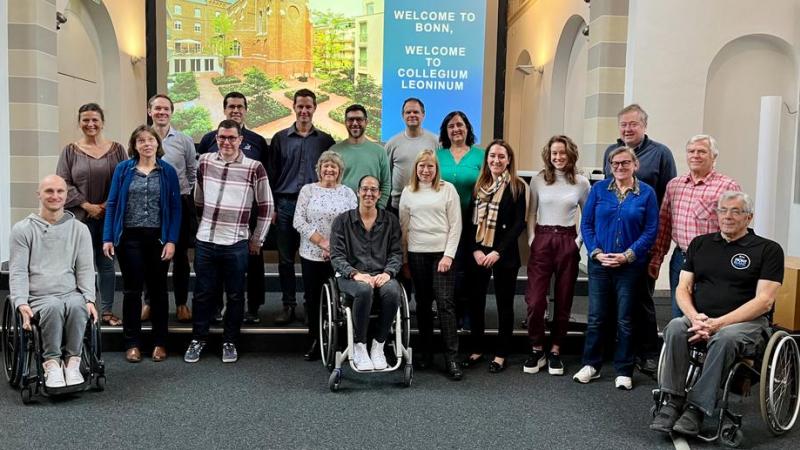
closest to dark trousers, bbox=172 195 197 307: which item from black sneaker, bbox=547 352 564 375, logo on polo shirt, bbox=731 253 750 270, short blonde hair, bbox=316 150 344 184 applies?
short blonde hair, bbox=316 150 344 184

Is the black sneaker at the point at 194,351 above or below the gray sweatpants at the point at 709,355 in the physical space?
below

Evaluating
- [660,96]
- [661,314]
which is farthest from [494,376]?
[660,96]

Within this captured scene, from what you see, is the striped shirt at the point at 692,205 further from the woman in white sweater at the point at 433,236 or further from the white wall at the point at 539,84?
the white wall at the point at 539,84

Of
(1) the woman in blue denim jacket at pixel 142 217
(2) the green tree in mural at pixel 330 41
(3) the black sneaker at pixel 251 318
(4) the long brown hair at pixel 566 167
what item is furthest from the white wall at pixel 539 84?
(1) the woman in blue denim jacket at pixel 142 217

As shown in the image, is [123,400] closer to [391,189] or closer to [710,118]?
[391,189]

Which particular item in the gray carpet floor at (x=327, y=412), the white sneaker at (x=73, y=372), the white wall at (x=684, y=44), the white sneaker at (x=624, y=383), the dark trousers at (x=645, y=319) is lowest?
the gray carpet floor at (x=327, y=412)

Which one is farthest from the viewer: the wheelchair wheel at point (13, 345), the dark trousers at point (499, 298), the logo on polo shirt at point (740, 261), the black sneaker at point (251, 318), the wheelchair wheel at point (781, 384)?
the black sneaker at point (251, 318)

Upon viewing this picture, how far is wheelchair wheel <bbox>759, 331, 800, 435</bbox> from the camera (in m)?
2.95

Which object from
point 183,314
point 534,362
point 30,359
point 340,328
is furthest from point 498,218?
point 30,359

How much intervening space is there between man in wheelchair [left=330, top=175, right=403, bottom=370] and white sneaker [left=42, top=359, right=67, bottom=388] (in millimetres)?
1410

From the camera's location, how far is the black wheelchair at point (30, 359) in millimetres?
3338

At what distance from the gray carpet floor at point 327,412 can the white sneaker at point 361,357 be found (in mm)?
120

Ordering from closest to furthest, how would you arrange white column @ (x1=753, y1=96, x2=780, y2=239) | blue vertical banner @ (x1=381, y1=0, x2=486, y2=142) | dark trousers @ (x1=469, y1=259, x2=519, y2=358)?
dark trousers @ (x1=469, y1=259, x2=519, y2=358), white column @ (x1=753, y1=96, x2=780, y2=239), blue vertical banner @ (x1=381, y1=0, x2=486, y2=142)

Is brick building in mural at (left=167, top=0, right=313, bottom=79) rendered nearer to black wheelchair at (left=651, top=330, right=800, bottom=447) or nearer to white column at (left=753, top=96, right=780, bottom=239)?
white column at (left=753, top=96, right=780, bottom=239)
